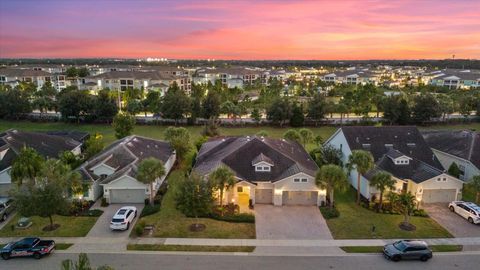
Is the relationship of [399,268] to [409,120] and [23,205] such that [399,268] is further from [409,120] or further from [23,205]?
[409,120]

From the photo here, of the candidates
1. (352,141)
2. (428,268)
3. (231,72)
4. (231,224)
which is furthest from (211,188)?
(231,72)

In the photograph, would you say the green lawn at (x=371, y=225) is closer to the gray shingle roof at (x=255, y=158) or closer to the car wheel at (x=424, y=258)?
the car wheel at (x=424, y=258)

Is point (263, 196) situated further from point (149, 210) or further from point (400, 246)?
point (400, 246)

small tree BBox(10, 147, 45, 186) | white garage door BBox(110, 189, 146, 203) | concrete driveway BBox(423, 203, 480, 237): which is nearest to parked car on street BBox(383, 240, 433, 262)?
concrete driveway BBox(423, 203, 480, 237)

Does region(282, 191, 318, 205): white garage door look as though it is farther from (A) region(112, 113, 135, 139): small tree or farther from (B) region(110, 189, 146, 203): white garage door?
(A) region(112, 113, 135, 139): small tree

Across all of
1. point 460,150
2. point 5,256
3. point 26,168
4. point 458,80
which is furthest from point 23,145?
point 458,80

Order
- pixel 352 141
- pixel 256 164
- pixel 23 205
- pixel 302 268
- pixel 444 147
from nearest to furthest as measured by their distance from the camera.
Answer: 1. pixel 302 268
2. pixel 23 205
3. pixel 256 164
4. pixel 352 141
5. pixel 444 147
